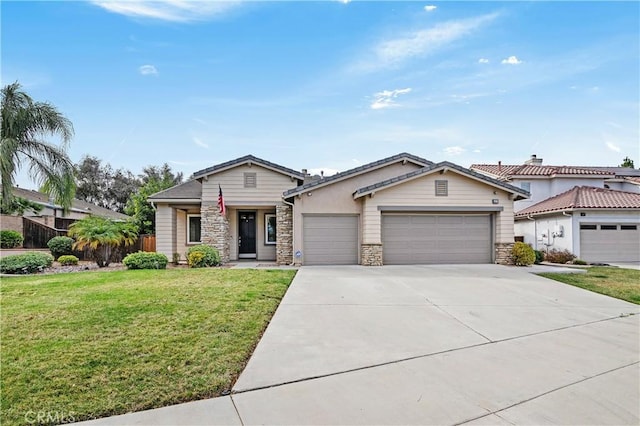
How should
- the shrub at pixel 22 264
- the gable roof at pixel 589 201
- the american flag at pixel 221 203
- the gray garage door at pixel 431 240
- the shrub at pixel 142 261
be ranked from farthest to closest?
1. the gable roof at pixel 589 201
2. the american flag at pixel 221 203
3. the gray garage door at pixel 431 240
4. the shrub at pixel 142 261
5. the shrub at pixel 22 264

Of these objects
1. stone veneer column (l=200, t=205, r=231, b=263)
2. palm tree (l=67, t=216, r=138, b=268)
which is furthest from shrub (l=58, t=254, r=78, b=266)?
stone veneer column (l=200, t=205, r=231, b=263)

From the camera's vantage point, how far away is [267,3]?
9703 millimetres

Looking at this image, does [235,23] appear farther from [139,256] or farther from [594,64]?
[594,64]

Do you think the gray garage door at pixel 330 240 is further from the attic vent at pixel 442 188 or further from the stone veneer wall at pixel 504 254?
the stone veneer wall at pixel 504 254

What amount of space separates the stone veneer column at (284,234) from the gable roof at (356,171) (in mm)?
1279

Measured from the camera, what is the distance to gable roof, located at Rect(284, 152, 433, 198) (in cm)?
1369

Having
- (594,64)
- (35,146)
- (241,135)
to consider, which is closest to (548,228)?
(594,64)

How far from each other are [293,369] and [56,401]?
2161 mm

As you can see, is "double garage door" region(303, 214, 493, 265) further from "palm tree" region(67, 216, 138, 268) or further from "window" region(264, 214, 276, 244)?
"palm tree" region(67, 216, 138, 268)

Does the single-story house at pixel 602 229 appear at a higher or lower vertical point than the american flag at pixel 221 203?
lower

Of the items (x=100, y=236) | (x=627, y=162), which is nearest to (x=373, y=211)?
(x=100, y=236)

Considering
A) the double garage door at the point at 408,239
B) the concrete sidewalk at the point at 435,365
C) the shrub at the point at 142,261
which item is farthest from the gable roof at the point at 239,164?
the concrete sidewalk at the point at 435,365

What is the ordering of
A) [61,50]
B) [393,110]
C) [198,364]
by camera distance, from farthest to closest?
1. [393,110]
2. [61,50]
3. [198,364]

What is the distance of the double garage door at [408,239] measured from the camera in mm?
13953
